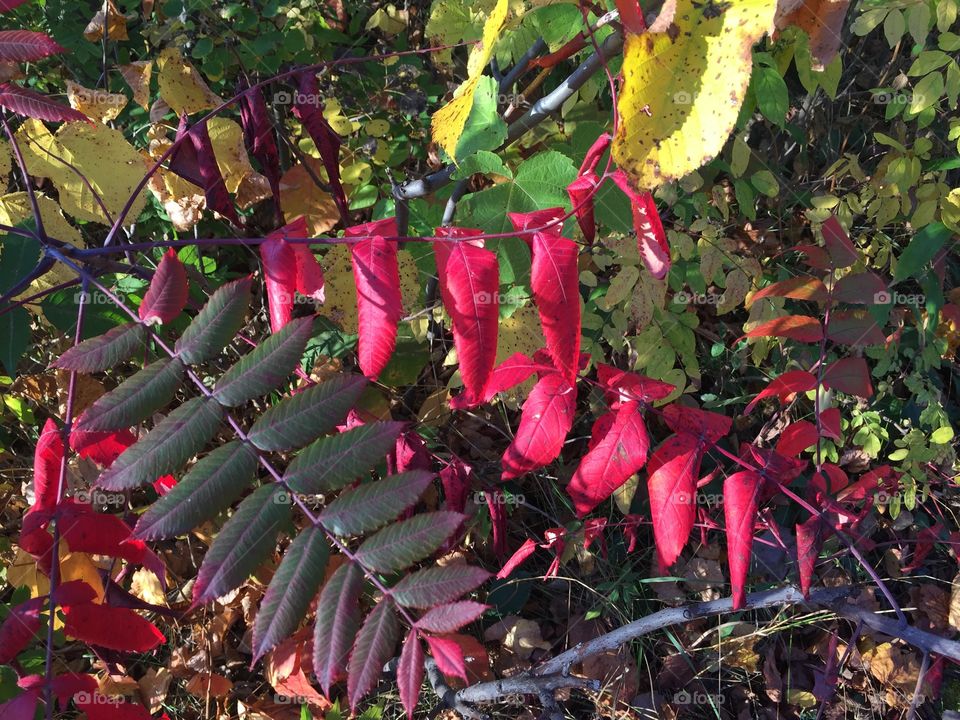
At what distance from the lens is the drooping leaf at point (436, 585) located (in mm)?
905

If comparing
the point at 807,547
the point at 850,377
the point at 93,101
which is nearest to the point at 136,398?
the point at 93,101

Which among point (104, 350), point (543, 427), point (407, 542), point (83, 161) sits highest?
point (83, 161)

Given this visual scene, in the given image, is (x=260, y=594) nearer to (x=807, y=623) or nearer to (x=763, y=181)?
(x=807, y=623)

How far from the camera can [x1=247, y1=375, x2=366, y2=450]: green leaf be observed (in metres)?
0.95

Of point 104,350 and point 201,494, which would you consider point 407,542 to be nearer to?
point 201,494

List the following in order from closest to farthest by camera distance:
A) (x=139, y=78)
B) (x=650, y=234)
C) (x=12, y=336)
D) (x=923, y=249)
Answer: (x=650, y=234) → (x=12, y=336) → (x=139, y=78) → (x=923, y=249)

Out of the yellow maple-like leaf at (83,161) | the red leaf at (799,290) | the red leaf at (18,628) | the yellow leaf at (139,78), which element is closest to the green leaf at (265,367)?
the red leaf at (18,628)

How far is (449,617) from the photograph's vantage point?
93cm

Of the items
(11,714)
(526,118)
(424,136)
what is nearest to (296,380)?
(424,136)

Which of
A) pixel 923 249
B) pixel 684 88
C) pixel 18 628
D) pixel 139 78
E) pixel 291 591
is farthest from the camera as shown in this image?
pixel 923 249

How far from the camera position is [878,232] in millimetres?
2074

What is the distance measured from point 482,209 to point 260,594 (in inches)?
46.6

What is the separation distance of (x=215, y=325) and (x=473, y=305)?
14.4 inches

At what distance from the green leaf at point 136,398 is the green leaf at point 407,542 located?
34cm
